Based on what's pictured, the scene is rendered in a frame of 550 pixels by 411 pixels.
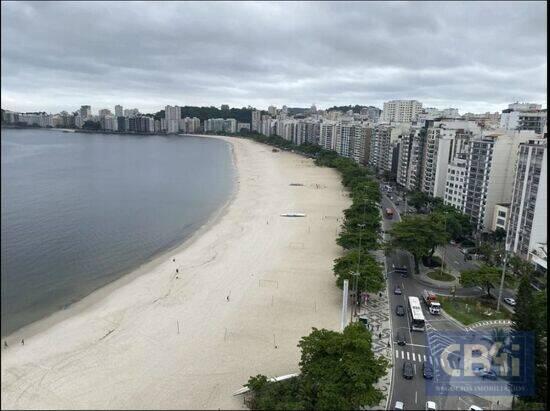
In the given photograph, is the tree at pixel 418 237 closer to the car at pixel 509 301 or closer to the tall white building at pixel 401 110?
the car at pixel 509 301

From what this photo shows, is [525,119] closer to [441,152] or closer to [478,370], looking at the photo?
[441,152]

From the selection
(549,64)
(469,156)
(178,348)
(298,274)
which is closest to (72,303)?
(178,348)

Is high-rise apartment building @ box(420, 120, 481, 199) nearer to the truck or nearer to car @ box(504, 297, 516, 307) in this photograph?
car @ box(504, 297, 516, 307)

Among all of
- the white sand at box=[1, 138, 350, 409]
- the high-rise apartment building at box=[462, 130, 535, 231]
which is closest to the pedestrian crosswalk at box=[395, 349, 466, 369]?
the white sand at box=[1, 138, 350, 409]

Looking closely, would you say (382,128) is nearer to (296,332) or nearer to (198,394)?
(296,332)

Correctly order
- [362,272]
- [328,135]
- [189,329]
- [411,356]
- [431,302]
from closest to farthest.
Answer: [411,356], [189,329], [431,302], [362,272], [328,135]

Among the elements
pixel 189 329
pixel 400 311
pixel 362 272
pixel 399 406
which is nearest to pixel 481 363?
pixel 400 311
